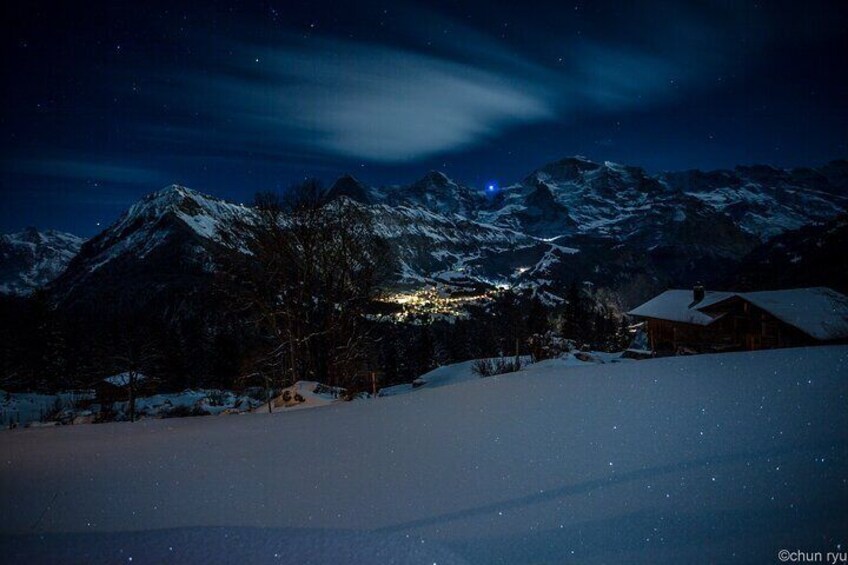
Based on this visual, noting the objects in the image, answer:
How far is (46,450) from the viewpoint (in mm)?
4242

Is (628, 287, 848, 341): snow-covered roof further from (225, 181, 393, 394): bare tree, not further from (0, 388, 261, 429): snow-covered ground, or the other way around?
(0, 388, 261, 429): snow-covered ground

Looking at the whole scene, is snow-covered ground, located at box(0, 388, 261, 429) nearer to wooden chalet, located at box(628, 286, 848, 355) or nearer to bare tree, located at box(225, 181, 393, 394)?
bare tree, located at box(225, 181, 393, 394)

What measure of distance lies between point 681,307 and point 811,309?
929cm

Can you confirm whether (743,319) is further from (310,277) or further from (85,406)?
(85,406)

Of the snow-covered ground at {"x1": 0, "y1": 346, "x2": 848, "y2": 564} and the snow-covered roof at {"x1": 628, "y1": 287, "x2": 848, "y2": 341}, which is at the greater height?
the snow-covered roof at {"x1": 628, "y1": 287, "x2": 848, "y2": 341}

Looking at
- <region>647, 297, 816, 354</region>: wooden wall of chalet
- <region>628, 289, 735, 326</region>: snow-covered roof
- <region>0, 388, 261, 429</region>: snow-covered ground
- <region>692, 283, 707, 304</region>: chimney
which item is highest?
<region>692, 283, 707, 304</region>: chimney

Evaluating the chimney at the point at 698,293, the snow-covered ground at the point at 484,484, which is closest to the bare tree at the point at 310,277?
the snow-covered ground at the point at 484,484

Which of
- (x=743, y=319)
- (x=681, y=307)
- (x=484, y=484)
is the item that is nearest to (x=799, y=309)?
(x=743, y=319)

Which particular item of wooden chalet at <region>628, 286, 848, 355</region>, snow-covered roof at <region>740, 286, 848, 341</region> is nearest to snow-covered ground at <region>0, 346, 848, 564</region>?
snow-covered roof at <region>740, 286, 848, 341</region>

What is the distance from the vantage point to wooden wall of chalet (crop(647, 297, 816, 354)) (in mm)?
25783

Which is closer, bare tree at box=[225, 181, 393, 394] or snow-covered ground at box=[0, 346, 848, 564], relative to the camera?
snow-covered ground at box=[0, 346, 848, 564]

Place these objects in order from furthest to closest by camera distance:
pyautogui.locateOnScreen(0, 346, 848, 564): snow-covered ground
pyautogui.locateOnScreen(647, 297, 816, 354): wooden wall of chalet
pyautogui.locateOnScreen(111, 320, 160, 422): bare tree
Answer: pyautogui.locateOnScreen(647, 297, 816, 354): wooden wall of chalet
pyautogui.locateOnScreen(111, 320, 160, 422): bare tree
pyautogui.locateOnScreen(0, 346, 848, 564): snow-covered ground

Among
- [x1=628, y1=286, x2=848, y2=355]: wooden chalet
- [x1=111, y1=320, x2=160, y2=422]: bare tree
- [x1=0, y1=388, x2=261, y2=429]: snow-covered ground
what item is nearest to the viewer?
[x1=111, y1=320, x2=160, y2=422]: bare tree

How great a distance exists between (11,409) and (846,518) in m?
28.7
